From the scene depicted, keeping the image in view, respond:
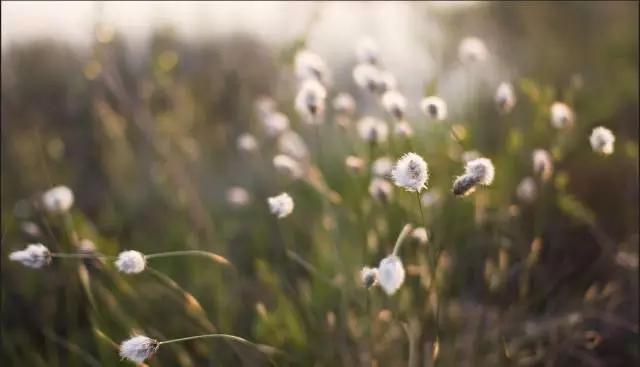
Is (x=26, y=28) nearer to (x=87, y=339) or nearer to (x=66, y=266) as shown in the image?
(x=66, y=266)

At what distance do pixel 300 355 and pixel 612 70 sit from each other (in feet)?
Answer: 5.11

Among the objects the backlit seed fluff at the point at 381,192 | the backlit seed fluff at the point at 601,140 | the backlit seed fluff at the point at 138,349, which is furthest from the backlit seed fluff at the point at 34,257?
the backlit seed fluff at the point at 601,140

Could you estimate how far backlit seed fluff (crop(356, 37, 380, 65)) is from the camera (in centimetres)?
196

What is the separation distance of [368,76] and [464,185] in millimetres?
653

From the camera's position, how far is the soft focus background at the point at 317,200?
1774 millimetres

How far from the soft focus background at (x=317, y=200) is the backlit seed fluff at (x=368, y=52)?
0.25 m

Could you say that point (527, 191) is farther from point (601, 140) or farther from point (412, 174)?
point (412, 174)

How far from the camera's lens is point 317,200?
8.23 ft

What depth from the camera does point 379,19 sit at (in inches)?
103

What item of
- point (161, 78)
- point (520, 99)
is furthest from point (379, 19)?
point (161, 78)

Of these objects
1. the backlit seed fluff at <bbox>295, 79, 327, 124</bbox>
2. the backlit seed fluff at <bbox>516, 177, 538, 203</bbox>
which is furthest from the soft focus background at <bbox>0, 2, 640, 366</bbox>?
the backlit seed fluff at <bbox>295, 79, 327, 124</bbox>

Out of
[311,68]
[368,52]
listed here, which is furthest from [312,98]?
[368,52]

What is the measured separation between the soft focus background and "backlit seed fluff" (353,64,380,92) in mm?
246

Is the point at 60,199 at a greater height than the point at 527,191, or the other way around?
the point at 60,199
